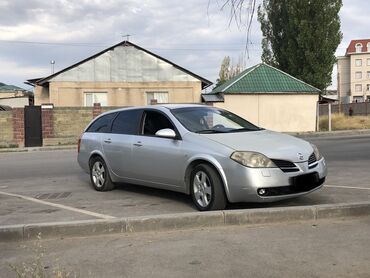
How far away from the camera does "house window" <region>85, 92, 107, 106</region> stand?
34.1 meters

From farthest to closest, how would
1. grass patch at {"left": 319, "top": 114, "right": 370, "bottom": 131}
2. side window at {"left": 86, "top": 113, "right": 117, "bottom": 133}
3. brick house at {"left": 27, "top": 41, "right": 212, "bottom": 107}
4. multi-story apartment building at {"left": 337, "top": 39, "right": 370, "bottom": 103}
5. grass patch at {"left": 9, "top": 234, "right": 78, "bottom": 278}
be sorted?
multi-story apartment building at {"left": 337, "top": 39, "right": 370, "bottom": 103}, grass patch at {"left": 319, "top": 114, "right": 370, "bottom": 131}, brick house at {"left": 27, "top": 41, "right": 212, "bottom": 107}, side window at {"left": 86, "top": 113, "right": 117, "bottom": 133}, grass patch at {"left": 9, "top": 234, "right": 78, "bottom": 278}

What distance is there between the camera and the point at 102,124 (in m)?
9.76

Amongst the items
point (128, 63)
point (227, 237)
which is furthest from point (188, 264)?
point (128, 63)

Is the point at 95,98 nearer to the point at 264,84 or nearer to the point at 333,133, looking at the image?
the point at 264,84

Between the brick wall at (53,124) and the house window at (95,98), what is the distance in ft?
15.6

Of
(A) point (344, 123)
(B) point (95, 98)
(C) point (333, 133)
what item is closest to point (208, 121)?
(C) point (333, 133)

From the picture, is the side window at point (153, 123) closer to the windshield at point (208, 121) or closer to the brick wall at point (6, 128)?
the windshield at point (208, 121)

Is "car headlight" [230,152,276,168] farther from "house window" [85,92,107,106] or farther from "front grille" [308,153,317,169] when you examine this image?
"house window" [85,92,107,106]

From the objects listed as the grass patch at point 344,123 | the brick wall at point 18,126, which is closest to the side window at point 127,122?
the brick wall at point 18,126

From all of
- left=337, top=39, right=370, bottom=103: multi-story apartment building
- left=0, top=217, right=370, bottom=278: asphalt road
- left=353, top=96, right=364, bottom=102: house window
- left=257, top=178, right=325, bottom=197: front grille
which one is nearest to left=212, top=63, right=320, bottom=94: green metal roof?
left=257, top=178, right=325, bottom=197: front grille

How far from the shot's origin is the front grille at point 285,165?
6.84 metres

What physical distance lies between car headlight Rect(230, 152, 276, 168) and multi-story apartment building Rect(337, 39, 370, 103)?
117 meters

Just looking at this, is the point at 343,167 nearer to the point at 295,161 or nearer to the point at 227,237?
the point at 295,161

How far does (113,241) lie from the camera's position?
605cm
